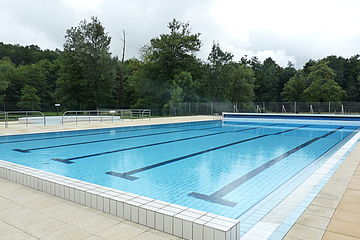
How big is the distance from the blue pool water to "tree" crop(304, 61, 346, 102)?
25298 mm

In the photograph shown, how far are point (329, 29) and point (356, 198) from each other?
16765mm

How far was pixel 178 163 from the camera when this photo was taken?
5.81 meters

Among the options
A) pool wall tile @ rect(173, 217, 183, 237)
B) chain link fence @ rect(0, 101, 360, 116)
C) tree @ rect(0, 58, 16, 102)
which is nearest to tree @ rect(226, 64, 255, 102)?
chain link fence @ rect(0, 101, 360, 116)

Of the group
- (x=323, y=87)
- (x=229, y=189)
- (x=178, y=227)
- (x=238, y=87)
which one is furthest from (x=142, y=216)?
(x=323, y=87)

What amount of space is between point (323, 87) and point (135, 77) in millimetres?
21074

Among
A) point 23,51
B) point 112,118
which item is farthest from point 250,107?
point 23,51

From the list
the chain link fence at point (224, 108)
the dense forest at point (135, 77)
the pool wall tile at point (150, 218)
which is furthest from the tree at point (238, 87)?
the pool wall tile at point (150, 218)

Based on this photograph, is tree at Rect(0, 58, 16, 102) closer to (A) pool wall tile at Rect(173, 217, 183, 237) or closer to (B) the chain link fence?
(B) the chain link fence

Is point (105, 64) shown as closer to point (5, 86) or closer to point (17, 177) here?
point (5, 86)

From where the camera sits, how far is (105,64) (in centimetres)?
2444

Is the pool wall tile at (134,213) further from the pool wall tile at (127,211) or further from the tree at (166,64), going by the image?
the tree at (166,64)

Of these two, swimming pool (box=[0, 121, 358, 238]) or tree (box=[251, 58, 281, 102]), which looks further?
tree (box=[251, 58, 281, 102])

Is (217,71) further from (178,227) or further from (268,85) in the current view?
(178,227)

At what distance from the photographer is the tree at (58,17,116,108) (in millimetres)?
24375
